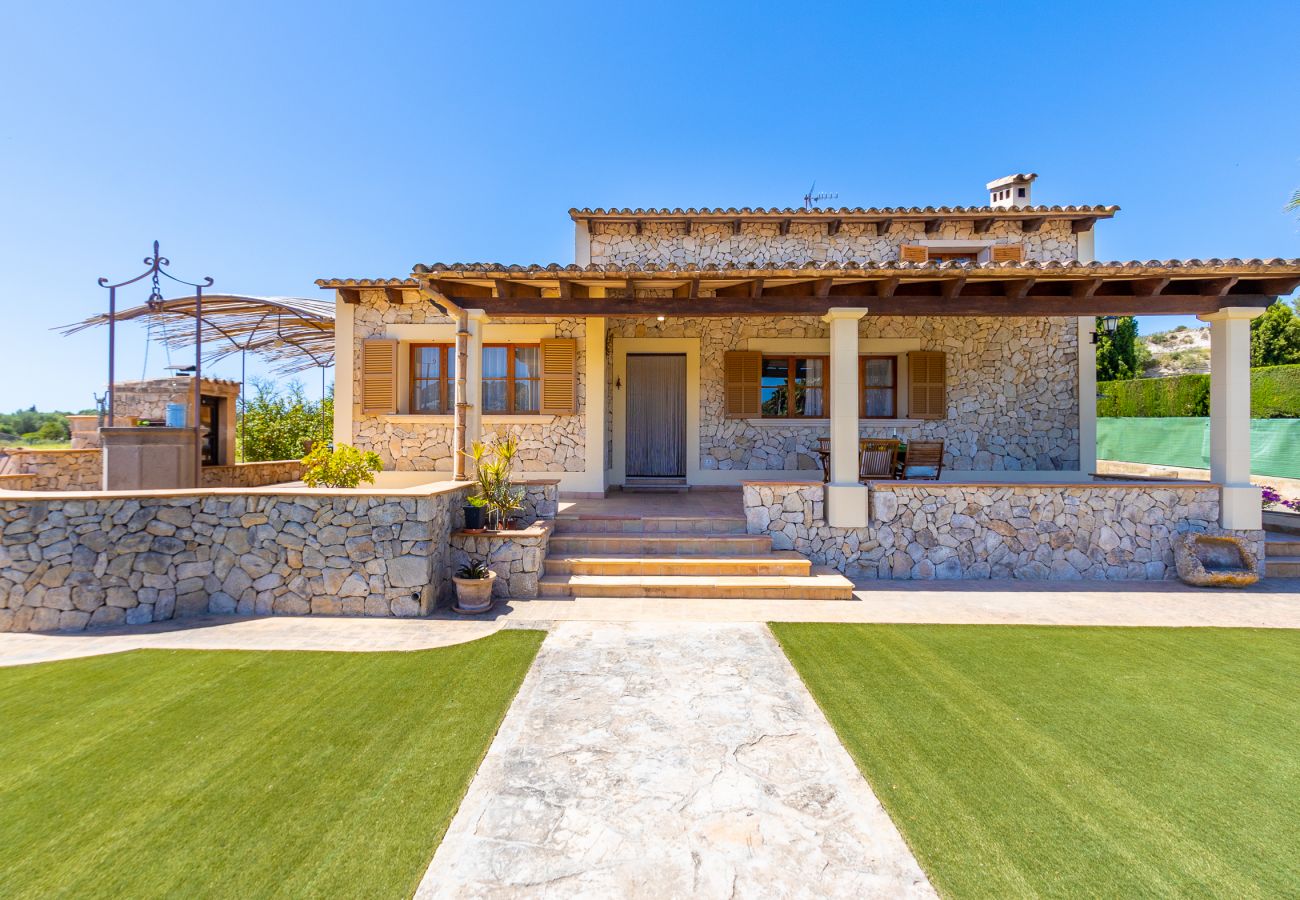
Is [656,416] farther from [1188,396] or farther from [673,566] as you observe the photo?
[1188,396]

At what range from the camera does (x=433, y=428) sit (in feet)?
34.2

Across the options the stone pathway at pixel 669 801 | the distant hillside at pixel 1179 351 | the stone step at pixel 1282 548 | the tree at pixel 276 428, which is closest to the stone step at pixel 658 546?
the stone pathway at pixel 669 801

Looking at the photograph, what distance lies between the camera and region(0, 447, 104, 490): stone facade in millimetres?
10430

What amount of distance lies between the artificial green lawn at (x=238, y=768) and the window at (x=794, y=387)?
7.87 meters

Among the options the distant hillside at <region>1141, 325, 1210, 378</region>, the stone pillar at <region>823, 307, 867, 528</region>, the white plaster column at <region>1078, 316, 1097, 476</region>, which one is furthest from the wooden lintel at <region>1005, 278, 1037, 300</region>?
the distant hillside at <region>1141, 325, 1210, 378</region>

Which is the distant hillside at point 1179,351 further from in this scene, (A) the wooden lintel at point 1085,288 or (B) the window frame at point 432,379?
(B) the window frame at point 432,379

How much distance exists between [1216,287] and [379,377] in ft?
43.9

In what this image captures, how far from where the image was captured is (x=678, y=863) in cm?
245

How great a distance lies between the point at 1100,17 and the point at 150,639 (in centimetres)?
1837

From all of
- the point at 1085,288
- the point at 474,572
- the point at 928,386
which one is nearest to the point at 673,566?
the point at 474,572

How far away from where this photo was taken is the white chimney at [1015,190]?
38.1 feet

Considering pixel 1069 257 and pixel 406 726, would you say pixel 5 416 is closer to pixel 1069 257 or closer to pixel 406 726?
pixel 406 726

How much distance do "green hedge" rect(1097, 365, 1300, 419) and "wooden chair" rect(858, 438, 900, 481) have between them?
46.9 feet

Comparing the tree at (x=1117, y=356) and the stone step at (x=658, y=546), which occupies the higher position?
the tree at (x=1117, y=356)
